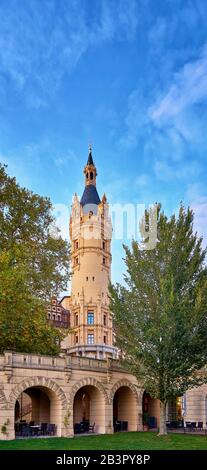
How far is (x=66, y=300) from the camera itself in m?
94.9

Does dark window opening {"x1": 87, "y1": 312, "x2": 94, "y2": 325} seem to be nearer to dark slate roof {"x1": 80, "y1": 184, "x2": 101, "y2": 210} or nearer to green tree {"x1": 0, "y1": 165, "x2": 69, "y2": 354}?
dark slate roof {"x1": 80, "y1": 184, "x2": 101, "y2": 210}

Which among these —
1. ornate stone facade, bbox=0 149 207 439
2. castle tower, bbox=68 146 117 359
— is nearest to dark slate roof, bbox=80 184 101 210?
castle tower, bbox=68 146 117 359

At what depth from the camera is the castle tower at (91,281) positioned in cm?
8212

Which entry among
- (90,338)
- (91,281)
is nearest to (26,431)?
(90,338)

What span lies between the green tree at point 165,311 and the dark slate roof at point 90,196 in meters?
56.3

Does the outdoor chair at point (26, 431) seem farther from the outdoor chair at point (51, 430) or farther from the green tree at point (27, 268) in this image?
the green tree at point (27, 268)

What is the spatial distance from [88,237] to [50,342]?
159 ft

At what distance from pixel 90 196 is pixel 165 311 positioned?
6134cm

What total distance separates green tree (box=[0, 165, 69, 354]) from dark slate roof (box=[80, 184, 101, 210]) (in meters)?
43.9

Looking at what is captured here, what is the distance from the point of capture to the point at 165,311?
30.1 metres

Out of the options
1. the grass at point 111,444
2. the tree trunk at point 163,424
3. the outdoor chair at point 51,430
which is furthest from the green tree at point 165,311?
the outdoor chair at point 51,430

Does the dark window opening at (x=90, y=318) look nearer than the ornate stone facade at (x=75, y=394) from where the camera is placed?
No

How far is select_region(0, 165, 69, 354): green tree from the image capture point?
3397 centimetres

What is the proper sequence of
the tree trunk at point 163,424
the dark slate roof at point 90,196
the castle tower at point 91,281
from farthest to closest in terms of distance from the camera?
the dark slate roof at point 90,196 < the castle tower at point 91,281 < the tree trunk at point 163,424
